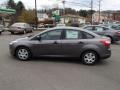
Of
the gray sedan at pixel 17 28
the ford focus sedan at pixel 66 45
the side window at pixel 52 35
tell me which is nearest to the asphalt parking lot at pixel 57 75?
the ford focus sedan at pixel 66 45

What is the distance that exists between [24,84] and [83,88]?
Result: 1.63 m

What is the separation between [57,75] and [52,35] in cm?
287

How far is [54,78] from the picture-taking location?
311 inches

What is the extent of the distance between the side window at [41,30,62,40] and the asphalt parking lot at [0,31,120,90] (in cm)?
98

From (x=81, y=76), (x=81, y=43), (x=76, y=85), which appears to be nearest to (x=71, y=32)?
(x=81, y=43)

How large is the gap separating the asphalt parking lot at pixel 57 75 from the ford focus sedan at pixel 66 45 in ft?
1.13

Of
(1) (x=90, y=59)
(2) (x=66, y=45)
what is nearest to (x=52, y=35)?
(2) (x=66, y=45)

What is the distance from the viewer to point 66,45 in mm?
10555

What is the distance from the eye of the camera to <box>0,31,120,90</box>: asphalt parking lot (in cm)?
706

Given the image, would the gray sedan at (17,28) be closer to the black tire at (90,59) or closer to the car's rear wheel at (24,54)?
the car's rear wheel at (24,54)

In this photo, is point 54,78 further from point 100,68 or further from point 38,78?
point 100,68

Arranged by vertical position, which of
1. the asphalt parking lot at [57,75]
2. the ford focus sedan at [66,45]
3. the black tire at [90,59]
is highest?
the ford focus sedan at [66,45]

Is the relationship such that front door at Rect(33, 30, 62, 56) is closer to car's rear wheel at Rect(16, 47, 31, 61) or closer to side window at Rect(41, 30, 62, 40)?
side window at Rect(41, 30, 62, 40)

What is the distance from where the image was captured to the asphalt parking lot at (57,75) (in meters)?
7.06
